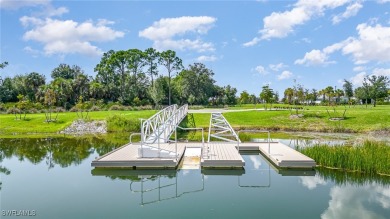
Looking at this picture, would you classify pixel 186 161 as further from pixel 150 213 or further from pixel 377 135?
pixel 377 135

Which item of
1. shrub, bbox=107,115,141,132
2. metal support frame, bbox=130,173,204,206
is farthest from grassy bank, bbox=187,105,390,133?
metal support frame, bbox=130,173,204,206

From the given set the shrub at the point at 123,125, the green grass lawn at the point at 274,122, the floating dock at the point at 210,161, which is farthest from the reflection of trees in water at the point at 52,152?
the green grass lawn at the point at 274,122

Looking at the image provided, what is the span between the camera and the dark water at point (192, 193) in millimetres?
8656

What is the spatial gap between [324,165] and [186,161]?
6.35 m

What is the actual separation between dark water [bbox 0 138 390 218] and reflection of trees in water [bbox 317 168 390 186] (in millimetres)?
35

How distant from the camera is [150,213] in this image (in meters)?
8.59

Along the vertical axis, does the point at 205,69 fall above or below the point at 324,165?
above

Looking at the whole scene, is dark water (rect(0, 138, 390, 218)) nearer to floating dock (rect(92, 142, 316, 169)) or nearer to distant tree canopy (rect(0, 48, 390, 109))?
floating dock (rect(92, 142, 316, 169))

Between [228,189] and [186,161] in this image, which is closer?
[228,189]

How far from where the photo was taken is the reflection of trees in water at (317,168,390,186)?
37.8 ft

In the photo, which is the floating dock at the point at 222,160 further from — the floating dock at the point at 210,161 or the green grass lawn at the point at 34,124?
the green grass lawn at the point at 34,124

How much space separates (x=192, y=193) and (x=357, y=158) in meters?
7.39

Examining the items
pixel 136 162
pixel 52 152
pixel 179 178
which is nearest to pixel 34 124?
pixel 52 152

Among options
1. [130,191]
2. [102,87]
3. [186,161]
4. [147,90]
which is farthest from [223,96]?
[130,191]
